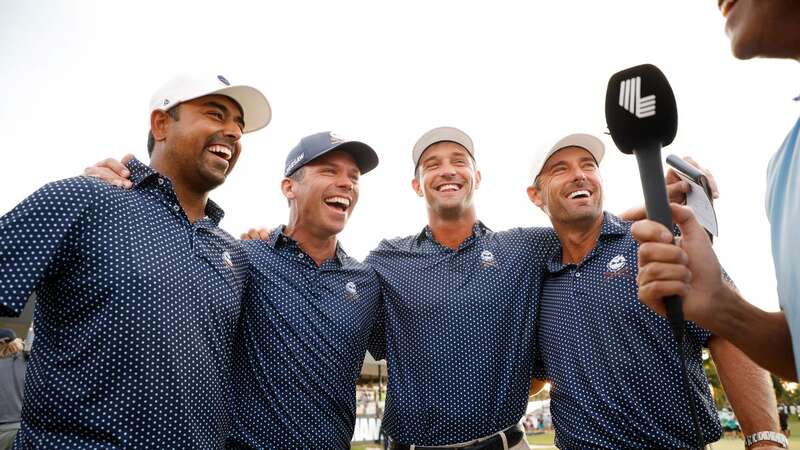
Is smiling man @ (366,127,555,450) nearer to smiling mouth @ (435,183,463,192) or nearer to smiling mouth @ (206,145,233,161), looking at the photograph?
smiling mouth @ (435,183,463,192)

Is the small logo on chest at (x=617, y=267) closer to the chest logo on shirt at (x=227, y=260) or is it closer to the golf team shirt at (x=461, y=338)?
the golf team shirt at (x=461, y=338)

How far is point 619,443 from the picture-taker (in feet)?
10.1

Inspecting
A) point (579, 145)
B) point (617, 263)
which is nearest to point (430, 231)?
point (579, 145)

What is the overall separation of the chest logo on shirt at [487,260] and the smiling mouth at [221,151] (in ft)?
7.15

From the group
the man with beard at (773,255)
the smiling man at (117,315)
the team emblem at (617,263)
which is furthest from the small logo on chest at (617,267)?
the smiling man at (117,315)

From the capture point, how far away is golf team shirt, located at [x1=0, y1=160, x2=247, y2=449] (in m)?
2.30

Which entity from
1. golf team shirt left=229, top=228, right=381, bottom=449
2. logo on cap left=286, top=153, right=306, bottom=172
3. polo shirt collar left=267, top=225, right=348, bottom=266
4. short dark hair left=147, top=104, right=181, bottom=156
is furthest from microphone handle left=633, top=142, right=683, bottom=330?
logo on cap left=286, top=153, right=306, bottom=172

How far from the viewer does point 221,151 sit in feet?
11.7

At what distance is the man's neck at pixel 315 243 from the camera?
438 cm

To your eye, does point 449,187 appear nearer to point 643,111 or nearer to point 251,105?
point 251,105

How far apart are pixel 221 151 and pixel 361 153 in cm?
150

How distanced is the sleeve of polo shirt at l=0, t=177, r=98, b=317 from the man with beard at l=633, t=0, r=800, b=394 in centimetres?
250

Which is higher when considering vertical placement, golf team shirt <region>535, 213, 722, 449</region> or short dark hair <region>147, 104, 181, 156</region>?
short dark hair <region>147, 104, 181, 156</region>

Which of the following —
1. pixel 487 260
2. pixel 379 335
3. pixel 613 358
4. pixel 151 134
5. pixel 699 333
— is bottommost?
pixel 379 335
